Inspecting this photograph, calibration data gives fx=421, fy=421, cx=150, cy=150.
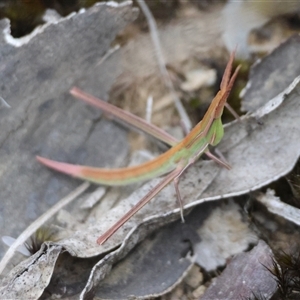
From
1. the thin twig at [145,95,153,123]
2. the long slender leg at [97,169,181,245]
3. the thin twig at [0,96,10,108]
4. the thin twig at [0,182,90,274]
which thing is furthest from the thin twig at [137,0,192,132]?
the thin twig at [0,96,10,108]

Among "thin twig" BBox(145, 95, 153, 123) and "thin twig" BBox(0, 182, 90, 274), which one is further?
"thin twig" BBox(145, 95, 153, 123)

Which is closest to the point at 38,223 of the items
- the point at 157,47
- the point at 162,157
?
the point at 162,157

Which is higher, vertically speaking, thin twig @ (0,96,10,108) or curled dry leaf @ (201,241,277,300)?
thin twig @ (0,96,10,108)

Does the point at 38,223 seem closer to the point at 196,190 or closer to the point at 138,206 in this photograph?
the point at 138,206

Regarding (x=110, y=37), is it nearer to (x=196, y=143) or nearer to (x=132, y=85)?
(x=132, y=85)

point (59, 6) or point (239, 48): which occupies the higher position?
point (59, 6)

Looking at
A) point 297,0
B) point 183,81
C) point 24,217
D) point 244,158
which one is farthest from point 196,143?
point 297,0

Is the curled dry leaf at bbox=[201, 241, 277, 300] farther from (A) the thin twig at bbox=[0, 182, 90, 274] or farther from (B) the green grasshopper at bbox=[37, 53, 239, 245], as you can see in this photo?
(A) the thin twig at bbox=[0, 182, 90, 274]

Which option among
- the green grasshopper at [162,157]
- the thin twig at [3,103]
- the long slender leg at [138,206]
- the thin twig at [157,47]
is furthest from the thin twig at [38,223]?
the thin twig at [157,47]
